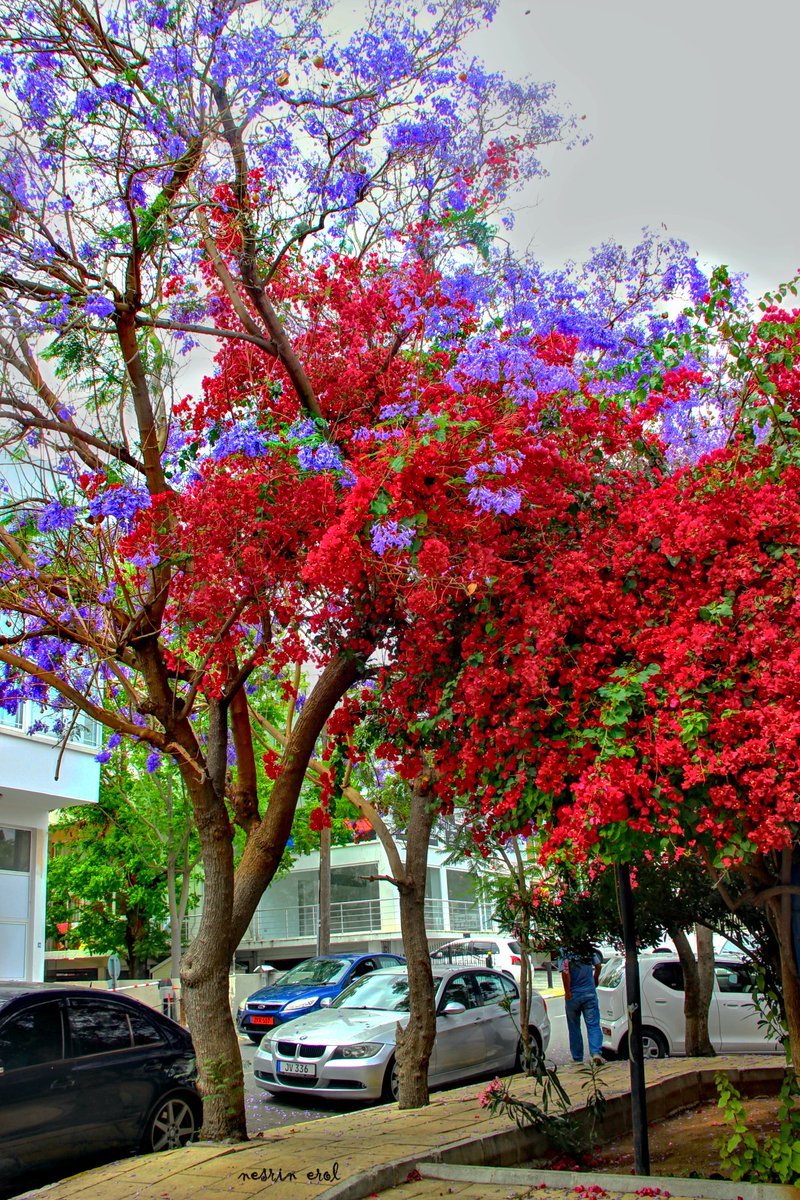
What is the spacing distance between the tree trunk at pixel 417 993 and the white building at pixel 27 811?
349 inches

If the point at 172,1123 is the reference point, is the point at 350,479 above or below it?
above

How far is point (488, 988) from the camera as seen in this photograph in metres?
13.0

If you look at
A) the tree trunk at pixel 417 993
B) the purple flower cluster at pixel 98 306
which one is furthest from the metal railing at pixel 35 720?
the purple flower cluster at pixel 98 306

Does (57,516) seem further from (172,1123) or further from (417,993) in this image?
(417,993)

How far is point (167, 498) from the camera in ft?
25.2

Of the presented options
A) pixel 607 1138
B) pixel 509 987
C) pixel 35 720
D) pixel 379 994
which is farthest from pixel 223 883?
pixel 35 720

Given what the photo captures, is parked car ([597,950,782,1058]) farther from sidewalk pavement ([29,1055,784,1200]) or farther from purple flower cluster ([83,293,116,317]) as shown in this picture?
purple flower cluster ([83,293,116,317])

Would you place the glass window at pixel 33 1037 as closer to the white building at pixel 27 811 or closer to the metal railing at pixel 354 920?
the white building at pixel 27 811

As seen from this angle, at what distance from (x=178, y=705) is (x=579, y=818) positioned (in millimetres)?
4499

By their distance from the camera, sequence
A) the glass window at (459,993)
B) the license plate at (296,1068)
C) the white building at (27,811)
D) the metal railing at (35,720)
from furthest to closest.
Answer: the white building at (27,811), the metal railing at (35,720), the glass window at (459,993), the license plate at (296,1068)

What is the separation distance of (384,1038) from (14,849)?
10376 millimetres

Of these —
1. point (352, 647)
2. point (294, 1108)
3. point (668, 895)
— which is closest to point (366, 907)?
point (294, 1108)

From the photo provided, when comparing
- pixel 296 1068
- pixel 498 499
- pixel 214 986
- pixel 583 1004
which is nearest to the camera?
pixel 498 499

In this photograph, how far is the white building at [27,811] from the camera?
56.3ft
